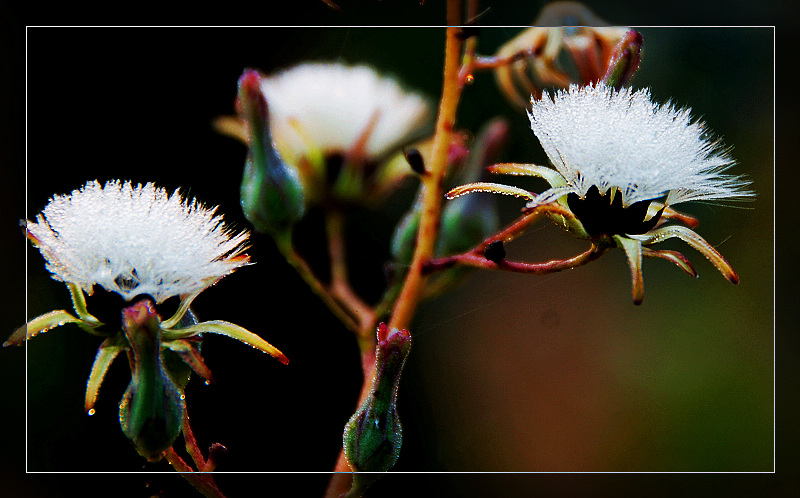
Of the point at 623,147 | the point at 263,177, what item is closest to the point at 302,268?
the point at 263,177

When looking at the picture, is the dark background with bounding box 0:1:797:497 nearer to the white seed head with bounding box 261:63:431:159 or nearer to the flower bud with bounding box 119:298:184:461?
the white seed head with bounding box 261:63:431:159

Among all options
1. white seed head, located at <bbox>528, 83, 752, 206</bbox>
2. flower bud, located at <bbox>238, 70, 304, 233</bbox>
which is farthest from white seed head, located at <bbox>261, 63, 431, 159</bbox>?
white seed head, located at <bbox>528, 83, 752, 206</bbox>

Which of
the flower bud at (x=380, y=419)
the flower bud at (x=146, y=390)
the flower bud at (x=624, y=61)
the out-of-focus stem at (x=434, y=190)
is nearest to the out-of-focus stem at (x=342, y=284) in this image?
the out-of-focus stem at (x=434, y=190)

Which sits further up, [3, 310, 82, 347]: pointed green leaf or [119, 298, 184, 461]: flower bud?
[3, 310, 82, 347]: pointed green leaf

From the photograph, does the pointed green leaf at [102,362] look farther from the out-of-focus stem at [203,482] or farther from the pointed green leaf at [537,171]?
the pointed green leaf at [537,171]

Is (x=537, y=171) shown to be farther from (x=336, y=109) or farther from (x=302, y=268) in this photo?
(x=336, y=109)
